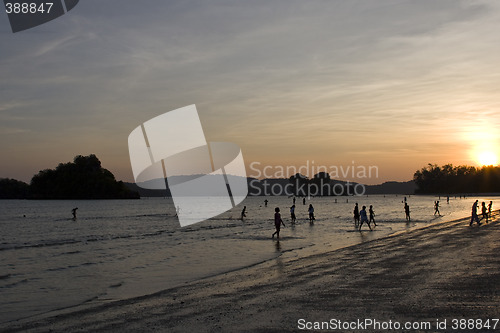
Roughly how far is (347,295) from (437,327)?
10.3 ft

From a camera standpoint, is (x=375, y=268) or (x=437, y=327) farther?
(x=375, y=268)

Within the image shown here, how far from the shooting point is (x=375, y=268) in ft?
48.8

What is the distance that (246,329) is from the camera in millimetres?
8203

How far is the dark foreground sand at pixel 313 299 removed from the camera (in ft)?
28.6

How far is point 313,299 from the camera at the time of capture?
10.5m

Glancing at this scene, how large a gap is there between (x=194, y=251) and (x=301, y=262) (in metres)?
9.21

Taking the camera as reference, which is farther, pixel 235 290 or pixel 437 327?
A: pixel 235 290

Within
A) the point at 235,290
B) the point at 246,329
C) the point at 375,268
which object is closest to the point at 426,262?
the point at 375,268

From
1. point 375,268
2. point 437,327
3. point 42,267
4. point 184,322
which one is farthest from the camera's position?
point 42,267

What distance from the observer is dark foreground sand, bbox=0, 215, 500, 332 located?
8719 millimetres

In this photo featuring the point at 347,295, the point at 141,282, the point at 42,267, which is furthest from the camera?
the point at 42,267

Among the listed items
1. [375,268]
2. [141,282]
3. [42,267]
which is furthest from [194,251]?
Answer: [375,268]

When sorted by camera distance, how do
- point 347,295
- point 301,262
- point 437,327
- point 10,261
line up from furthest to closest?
point 10,261 → point 301,262 → point 347,295 → point 437,327

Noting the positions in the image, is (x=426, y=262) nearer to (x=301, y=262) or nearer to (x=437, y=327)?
(x=301, y=262)
